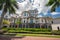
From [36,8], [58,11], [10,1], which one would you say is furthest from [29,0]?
[10,1]

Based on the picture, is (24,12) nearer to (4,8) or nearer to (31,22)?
(31,22)

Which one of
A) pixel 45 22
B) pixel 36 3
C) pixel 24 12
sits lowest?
pixel 45 22

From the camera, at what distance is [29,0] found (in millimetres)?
81312

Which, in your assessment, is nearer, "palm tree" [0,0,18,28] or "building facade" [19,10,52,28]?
"palm tree" [0,0,18,28]

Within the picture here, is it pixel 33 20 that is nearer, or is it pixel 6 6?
pixel 6 6

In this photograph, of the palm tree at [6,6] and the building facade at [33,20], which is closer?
the palm tree at [6,6]

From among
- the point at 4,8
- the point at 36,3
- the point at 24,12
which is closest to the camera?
the point at 4,8

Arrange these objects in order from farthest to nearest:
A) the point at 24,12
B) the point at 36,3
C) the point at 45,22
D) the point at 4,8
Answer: the point at 36,3 < the point at 24,12 < the point at 45,22 < the point at 4,8

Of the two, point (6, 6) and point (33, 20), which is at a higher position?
point (6, 6)

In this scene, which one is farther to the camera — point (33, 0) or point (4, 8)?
point (33, 0)

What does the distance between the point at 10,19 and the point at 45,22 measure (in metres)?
15.3

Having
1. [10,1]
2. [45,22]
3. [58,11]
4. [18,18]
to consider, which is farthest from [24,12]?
[10,1]

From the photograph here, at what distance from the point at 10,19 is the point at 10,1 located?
31.3 m

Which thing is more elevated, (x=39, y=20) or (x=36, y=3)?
(x=36, y=3)
